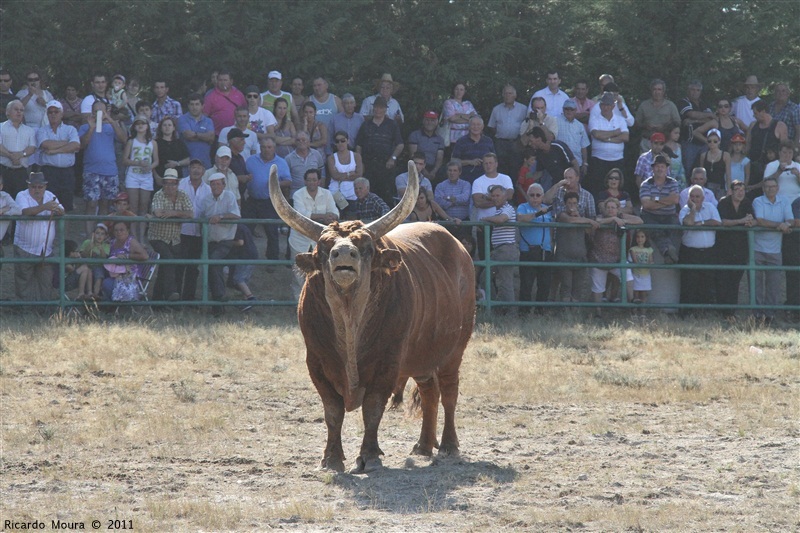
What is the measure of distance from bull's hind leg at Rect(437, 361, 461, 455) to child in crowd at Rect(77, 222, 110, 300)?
6.76m

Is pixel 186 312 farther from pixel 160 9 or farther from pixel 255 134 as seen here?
pixel 160 9

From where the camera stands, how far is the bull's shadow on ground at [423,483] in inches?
303

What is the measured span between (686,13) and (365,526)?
14.0 meters

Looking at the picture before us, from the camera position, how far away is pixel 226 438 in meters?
9.63

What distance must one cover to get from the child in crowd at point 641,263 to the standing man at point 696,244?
48 cm

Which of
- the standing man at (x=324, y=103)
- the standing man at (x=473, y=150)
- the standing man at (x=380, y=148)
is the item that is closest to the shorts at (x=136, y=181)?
the standing man at (x=324, y=103)

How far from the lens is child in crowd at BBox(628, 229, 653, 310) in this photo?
16.1 metres

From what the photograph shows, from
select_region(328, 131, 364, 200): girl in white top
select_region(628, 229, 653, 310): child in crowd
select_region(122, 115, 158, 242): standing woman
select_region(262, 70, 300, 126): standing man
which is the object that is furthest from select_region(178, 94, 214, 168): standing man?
select_region(628, 229, 653, 310): child in crowd

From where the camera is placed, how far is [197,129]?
1661 centimetres

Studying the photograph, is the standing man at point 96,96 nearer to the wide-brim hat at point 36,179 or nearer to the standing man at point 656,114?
the wide-brim hat at point 36,179

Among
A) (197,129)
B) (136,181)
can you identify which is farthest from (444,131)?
(136,181)

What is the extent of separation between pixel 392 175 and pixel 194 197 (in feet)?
9.34

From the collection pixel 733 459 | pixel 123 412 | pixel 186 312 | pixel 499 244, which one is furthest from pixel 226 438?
pixel 499 244

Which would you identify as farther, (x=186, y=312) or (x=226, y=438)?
(x=186, y=312)
